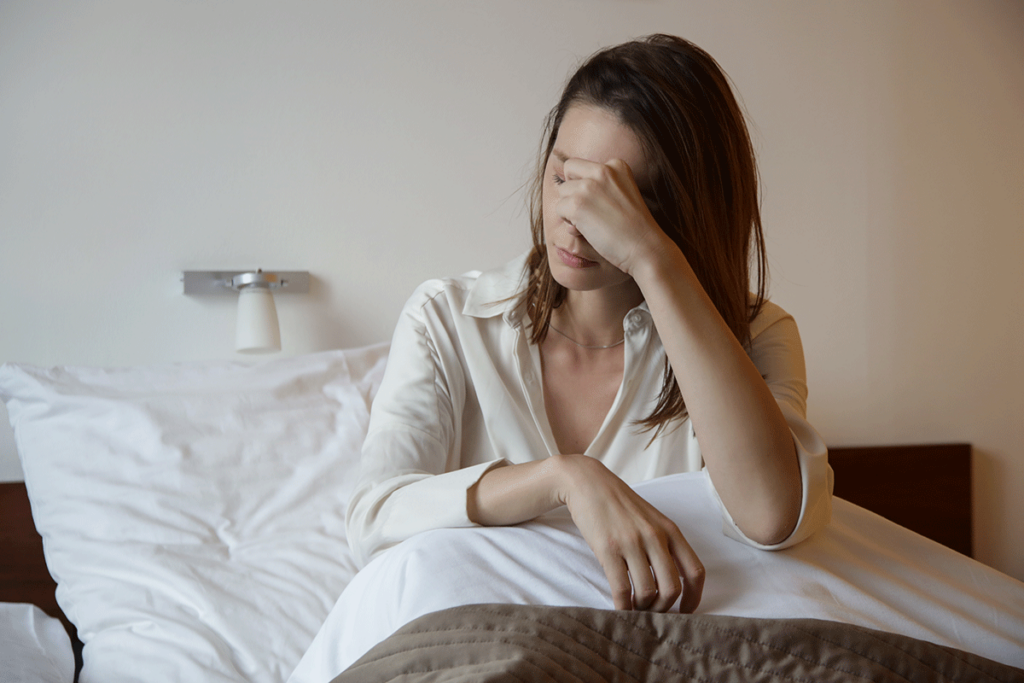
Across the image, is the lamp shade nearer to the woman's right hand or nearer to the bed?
the bed

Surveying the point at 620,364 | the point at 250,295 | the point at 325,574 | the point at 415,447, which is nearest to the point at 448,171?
the point at 250,295

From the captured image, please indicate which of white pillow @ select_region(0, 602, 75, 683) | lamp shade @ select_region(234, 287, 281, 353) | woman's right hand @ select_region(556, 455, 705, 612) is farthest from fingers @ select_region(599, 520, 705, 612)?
lamp shade @ select_region(234, 287, 281, 353)

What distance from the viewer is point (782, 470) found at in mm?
791

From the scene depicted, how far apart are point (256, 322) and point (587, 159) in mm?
797

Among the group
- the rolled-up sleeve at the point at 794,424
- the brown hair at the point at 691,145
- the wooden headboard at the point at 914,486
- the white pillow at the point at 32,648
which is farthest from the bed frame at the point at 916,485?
the white pillow at the point at 32,648

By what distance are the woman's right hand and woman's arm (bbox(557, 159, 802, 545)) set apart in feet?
0.41

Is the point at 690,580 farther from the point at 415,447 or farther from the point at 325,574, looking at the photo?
the point at 325,574

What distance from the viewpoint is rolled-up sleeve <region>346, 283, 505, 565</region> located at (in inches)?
32.3

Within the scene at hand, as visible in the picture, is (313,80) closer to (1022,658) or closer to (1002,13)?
(1022,658)

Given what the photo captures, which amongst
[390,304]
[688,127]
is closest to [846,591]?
[688,127]

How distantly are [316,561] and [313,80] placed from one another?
100 centimetres

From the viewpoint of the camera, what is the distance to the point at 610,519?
2.29 feet

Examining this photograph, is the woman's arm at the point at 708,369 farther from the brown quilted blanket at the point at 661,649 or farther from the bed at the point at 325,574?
the brown quilted blanket at the point at 661,649

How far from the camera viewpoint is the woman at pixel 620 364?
2.51ft
